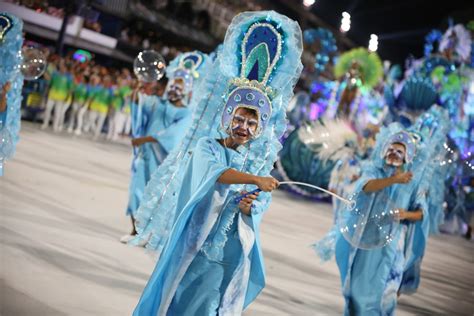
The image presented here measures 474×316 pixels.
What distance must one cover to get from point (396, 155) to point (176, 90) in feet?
9.29

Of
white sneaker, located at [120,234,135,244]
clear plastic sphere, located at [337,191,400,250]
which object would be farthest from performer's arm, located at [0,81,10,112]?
clear plastic sphere, located at [337,191,400,250]

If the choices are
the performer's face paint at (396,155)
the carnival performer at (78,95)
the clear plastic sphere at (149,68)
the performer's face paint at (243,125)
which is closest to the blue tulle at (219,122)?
the performer's face paint at (243,125)

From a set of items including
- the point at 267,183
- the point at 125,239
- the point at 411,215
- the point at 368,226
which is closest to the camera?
the point at 267,183

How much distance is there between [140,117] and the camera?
8.02 meters

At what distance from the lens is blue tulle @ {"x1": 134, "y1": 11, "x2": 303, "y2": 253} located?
4188 mm

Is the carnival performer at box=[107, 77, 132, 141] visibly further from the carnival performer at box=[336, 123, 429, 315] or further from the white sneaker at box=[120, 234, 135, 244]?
the carnival performer at box=[336, 123, 429, 315]

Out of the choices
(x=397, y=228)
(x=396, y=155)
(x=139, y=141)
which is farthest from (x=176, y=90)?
(x=397, y=228)

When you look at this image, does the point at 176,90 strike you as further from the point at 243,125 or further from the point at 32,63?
the point at 243,125

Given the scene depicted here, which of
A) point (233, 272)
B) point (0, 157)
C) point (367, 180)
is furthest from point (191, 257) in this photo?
point (0, 157)

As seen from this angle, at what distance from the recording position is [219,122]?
4.43m

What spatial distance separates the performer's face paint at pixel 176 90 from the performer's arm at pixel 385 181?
2866 mm

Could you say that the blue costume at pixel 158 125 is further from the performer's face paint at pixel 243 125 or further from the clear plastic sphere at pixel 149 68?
Result: the performer's face paint at pixel 243 125

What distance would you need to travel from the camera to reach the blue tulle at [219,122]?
13.7ft

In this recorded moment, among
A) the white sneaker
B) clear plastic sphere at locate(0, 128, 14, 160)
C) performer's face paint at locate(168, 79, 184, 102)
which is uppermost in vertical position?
performer's face paint at locate(168, 79, 184, 102)
